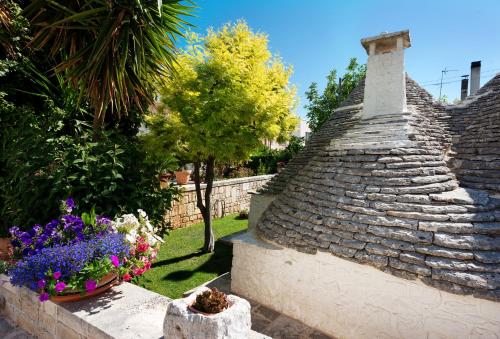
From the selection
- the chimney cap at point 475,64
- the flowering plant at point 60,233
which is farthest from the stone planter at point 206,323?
the chimney cap at point 475,64

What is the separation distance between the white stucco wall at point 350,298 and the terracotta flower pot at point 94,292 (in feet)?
10.5

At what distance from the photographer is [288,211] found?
561 centimetres

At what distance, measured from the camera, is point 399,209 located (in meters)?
4.33

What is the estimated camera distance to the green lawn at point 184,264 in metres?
6.74

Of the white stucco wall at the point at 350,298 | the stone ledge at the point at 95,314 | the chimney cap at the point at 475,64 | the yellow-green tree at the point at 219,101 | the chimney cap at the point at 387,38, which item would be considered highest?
the chimney cap at the point at 475,64

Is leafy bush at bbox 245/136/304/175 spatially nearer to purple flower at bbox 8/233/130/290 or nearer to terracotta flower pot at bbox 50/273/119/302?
terracotta flower pot at bbox 50/273/119/302

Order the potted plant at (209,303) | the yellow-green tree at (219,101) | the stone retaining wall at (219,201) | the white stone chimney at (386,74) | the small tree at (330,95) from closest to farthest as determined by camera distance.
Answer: the potted plant at (209,303) → the white stone chimney at (386,74) → the yellow-green tree at (219,101) → the stone retaining wall at (219,201) → the small tree at (330,95)

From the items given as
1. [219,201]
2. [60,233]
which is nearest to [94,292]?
[60,233]

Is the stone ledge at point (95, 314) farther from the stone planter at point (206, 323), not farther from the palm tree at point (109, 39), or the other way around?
the palm tree at point (109, 39)

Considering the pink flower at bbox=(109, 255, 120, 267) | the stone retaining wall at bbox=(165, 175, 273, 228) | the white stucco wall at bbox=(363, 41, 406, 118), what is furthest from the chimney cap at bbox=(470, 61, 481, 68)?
the pink flower at bbox=(109, 255, 120, 267)

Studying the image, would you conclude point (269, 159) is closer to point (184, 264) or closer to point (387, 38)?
point (184, 264)

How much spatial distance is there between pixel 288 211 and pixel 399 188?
2.09 metres

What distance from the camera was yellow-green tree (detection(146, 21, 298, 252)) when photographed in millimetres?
6730

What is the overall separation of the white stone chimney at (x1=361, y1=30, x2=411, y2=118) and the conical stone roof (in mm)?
299
